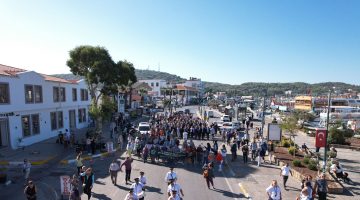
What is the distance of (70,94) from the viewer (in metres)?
36.1

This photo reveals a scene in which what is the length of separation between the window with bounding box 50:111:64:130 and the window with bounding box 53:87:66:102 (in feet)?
4.68

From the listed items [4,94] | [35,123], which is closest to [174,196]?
[4,94]

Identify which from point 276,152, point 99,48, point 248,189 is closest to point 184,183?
point 248,189

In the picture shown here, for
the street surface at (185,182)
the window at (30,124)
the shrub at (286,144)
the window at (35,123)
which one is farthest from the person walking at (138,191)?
the window at (35,123)

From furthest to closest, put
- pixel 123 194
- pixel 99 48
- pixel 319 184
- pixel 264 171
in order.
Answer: pixel 99 48, pixel 264 171, pixel 123 194, pixel 319 184

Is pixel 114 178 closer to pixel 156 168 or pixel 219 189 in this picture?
pixel 156 168

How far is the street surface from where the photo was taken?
1393cm

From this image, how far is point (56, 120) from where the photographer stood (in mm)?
32594

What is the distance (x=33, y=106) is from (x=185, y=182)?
1837 centimetres

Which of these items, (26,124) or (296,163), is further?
(26,124)

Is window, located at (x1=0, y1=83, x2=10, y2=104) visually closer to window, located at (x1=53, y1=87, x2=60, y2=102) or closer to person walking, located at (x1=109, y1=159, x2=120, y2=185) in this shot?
window, located at (x1=53, y1=87, x2=60, y2=102)

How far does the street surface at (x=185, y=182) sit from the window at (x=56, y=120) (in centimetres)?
1273

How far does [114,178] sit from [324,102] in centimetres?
9629

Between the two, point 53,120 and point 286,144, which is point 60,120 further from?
point 286,144
